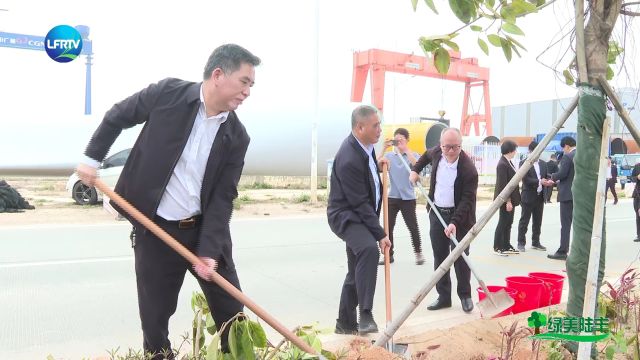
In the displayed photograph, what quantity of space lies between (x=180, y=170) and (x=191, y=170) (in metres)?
0.05

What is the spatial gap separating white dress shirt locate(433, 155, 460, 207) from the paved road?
3.28 feet

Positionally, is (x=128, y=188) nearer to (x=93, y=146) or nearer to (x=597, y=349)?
(x=93, y=146)

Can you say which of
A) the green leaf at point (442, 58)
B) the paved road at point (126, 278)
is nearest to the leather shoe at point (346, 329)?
the paved road at point (126, 278)

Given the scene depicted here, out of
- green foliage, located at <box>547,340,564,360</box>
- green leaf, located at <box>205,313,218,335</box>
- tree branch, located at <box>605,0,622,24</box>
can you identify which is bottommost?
A: green foliage, located at <box>547,340,564,360</box>

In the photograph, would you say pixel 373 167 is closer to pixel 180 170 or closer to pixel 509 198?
pixel 180 170

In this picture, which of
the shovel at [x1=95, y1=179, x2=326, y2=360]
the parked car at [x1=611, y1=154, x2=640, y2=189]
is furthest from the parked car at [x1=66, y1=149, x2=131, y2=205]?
the parked car at [x1=611, y1=154, x2=640, y2=189]

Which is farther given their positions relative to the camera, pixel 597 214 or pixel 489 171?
pixel 489 171

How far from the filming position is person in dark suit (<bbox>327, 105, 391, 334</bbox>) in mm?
3961

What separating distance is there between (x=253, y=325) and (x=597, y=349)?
186 centimetres

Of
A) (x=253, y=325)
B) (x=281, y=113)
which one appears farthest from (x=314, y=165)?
(x=253, y=325)

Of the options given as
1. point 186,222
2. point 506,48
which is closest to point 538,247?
point 506,48

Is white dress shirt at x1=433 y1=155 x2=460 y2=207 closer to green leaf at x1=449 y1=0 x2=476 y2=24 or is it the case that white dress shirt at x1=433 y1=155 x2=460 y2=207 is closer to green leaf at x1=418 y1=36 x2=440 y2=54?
green leaf at x1=418 y1=36 x2=440 y2=54

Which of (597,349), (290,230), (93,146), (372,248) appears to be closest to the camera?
(93,146)

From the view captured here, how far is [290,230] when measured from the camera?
10.6m
